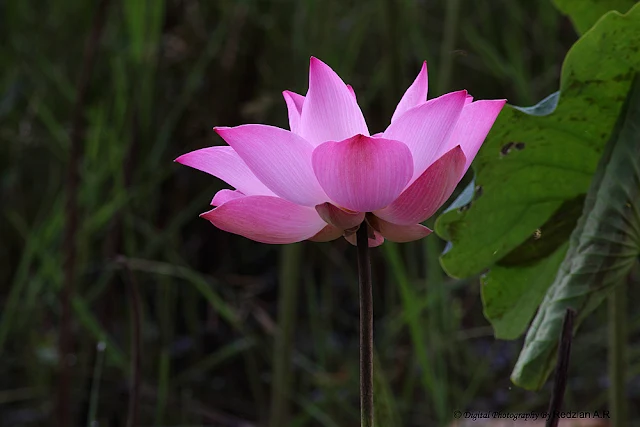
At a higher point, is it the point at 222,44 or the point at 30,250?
the point at 222,44

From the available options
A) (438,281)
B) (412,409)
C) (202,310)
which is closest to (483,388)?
(412,409)

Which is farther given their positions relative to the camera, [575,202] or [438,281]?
[438,281]

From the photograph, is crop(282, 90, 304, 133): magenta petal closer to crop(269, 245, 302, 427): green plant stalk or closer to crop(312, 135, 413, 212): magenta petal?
crop(312, 135, 413, 212): magenta petal

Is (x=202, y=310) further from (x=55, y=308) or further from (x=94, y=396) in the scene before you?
(x=94, y=396)

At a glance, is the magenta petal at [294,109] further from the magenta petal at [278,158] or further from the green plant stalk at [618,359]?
the green plant stalk at [618,359]

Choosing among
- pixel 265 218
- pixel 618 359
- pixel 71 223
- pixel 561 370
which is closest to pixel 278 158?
pixel 265 218

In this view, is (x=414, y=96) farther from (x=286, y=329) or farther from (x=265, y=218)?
(x=286, y=329)
